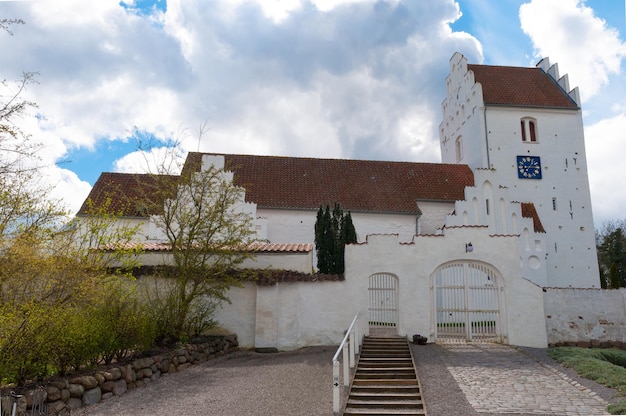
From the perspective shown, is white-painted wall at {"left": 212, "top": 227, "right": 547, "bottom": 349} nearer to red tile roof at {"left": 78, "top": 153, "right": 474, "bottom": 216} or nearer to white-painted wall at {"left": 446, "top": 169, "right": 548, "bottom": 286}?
white-painted wall at {"left": 446, "top": 169, "right": 548, "bottom": 286}

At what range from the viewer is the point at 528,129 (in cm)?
3062

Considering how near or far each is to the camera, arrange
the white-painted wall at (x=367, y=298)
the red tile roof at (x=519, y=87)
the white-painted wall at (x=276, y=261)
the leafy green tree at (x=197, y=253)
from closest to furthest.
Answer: the leafy green tree at (x=197, y=253), the white-painted wall at (x=367, y=298), the white-painted wall at (x=276, y=261), the red tile roof at (x=519, y=87)

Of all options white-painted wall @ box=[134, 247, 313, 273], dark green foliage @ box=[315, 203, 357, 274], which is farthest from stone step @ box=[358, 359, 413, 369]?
dark green foliage @ box=[315, 203, 357, 274]

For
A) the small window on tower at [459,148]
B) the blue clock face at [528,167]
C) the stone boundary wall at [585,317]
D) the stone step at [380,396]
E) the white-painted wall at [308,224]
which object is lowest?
the stone step at [380,396]

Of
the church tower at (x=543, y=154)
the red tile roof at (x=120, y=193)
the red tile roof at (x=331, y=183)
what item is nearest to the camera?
the red tile roof at (x=120, y=193)

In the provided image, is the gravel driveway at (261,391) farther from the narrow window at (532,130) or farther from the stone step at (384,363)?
the narrow window at (532,130)

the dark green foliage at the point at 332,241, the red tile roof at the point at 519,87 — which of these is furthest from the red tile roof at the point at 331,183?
the red tile roof at the point at 519,87

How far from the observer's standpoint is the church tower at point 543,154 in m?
28.7

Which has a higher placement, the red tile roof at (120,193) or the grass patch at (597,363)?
the red tile roof at (120,193)

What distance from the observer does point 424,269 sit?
15828mm

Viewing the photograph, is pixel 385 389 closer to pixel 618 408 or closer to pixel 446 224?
pixel 618 408

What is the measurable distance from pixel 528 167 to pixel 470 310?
57.0ft

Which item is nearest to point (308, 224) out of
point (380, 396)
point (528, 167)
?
point (528, 167)

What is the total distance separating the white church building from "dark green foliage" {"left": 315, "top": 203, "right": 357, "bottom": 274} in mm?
940
